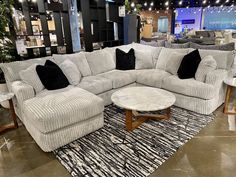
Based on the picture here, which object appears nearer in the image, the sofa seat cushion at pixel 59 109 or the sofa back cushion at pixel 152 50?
the sofa seat cushion at pixel 59 109

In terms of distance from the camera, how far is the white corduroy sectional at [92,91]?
2127mm

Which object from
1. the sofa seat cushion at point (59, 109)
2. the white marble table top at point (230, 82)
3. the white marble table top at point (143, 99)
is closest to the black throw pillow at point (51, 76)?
the sofa seat cushion at point (59, 109)

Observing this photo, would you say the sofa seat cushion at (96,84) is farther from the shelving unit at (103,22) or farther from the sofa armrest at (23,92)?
the shelving unit at (103,22)

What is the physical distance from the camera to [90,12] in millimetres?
4785

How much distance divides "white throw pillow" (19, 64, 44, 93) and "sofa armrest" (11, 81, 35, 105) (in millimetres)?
88

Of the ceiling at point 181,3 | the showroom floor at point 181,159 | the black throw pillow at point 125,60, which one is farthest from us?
the ceiling at point 181,3

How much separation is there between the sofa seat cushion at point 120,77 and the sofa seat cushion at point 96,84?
0.12 metres

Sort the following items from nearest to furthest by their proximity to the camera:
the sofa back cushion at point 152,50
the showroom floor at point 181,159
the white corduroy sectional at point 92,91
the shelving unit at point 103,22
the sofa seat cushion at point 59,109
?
the showroom floor at point 181,159, the sofa seat cushion at point 59,109, the white corduroy sectional at point 92,91, the sofa back cushion at point 152,50, the shelving unit at point 103,22

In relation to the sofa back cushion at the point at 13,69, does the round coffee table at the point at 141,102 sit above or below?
below

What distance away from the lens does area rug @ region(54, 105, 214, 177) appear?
1872 millimetres

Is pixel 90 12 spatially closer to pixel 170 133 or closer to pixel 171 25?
pixel 170 133

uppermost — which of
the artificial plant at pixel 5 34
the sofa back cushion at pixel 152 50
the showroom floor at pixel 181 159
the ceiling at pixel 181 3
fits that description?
the ceiling at pixel 181 3

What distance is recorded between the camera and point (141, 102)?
7.95 ft

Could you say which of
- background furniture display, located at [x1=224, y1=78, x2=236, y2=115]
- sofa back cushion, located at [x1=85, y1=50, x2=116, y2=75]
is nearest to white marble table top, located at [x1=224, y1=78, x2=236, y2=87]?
background furniture display, located at [x1=224, y1=78, x2=236, y2=115]
